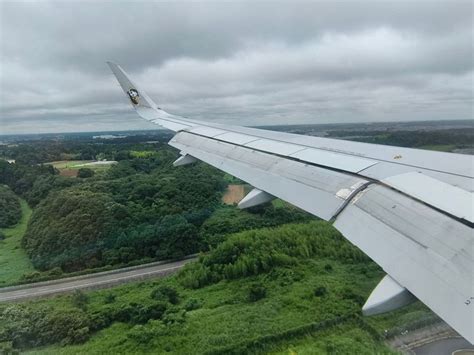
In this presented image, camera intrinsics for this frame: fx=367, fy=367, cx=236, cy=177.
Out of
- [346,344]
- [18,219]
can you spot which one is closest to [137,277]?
[346,344]

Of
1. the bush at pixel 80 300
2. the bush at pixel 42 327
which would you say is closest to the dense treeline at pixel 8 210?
the bush at pixel 80 300

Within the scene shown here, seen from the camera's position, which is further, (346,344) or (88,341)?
(88,341)

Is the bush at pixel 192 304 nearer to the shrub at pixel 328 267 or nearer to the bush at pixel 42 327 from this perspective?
the bush at pixel 42 327

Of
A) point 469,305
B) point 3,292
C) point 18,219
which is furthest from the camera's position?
point 18,219

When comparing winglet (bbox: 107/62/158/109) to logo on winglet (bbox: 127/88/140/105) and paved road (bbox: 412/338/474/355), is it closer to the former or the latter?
logo on winglet (bbox: 127/88/140/105)

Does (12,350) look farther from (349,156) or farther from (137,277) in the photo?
(349,156)

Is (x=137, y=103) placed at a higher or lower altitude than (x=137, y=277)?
higher
